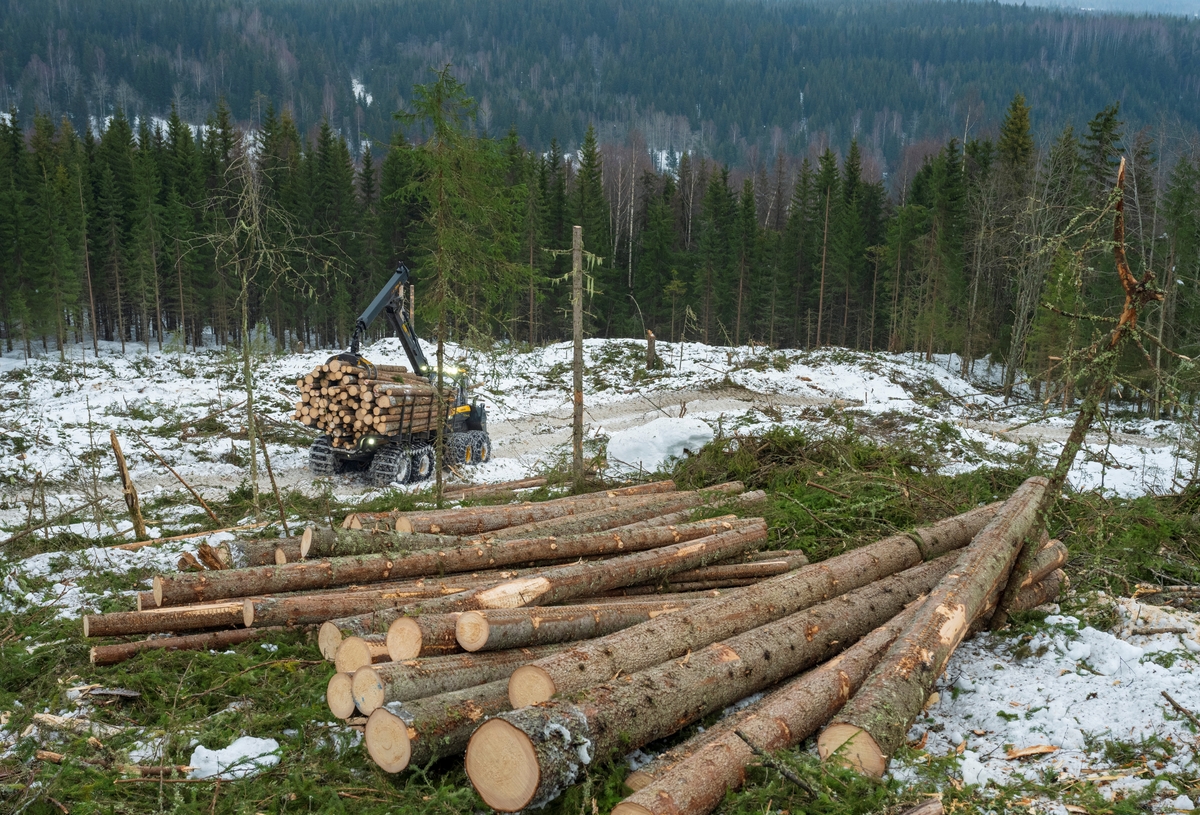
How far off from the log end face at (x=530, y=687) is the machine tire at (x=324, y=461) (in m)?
12.6

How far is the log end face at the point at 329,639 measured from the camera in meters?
5.43

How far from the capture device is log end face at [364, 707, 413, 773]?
3.99 m

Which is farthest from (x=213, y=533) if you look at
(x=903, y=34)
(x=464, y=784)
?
(x=903, y=34)

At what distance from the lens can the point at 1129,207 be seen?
126 feet

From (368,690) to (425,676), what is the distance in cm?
33

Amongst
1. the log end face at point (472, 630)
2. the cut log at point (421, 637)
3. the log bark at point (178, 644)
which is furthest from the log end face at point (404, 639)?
the log bark at point (178, 644)

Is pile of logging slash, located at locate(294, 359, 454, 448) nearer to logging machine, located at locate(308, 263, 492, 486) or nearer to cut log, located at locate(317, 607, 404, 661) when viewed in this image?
logging machine, located at locate(308, 263, 492, 486)

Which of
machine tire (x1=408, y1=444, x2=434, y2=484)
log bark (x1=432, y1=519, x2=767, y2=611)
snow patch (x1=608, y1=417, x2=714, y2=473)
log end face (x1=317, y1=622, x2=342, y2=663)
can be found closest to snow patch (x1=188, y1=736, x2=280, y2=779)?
log end face (x1=317, y1=622, x2=342, y2=663)

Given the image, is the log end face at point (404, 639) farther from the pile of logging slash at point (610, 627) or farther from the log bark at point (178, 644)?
the log bark at point (178, 644)

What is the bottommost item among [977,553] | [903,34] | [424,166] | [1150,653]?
[1150,653]

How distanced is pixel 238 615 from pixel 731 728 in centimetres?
399

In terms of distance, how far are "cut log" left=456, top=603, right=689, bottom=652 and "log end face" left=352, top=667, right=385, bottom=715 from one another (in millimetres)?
634

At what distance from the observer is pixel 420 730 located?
401cm

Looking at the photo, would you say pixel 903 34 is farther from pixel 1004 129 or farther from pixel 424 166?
pixel 424 166
